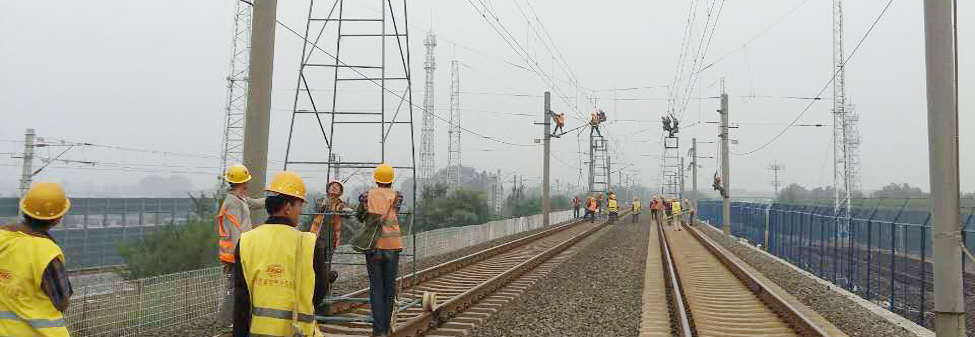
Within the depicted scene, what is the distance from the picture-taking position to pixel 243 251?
11.5 feet

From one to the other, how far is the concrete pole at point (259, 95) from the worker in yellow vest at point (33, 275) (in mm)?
5385

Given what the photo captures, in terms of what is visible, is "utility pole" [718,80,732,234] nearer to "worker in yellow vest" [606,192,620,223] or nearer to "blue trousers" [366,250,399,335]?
"worker in yellow vest" [606,192,620,223]

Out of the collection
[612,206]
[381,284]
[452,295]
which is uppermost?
[612,206]

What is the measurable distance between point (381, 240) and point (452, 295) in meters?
5.01

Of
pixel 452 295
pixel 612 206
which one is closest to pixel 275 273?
pixel 452 295

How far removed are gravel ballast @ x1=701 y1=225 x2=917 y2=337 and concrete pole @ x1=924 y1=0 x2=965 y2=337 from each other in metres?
2.13

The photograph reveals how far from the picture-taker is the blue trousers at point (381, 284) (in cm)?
714

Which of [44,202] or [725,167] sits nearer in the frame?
[44,202]

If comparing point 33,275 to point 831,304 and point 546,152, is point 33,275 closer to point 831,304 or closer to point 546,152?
point 831,304

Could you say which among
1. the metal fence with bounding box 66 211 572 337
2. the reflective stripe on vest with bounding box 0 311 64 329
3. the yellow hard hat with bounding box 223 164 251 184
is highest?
the yellow hard hat with bounding box 223 164 251 184

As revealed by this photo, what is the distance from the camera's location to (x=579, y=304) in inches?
455

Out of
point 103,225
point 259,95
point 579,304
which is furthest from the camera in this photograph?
point 103,225

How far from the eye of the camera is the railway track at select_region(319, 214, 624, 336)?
27.6 feet

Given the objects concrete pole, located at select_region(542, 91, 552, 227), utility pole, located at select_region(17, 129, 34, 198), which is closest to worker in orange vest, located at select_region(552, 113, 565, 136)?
concrete pole, located at select_region(542, 91, 552, 227)
